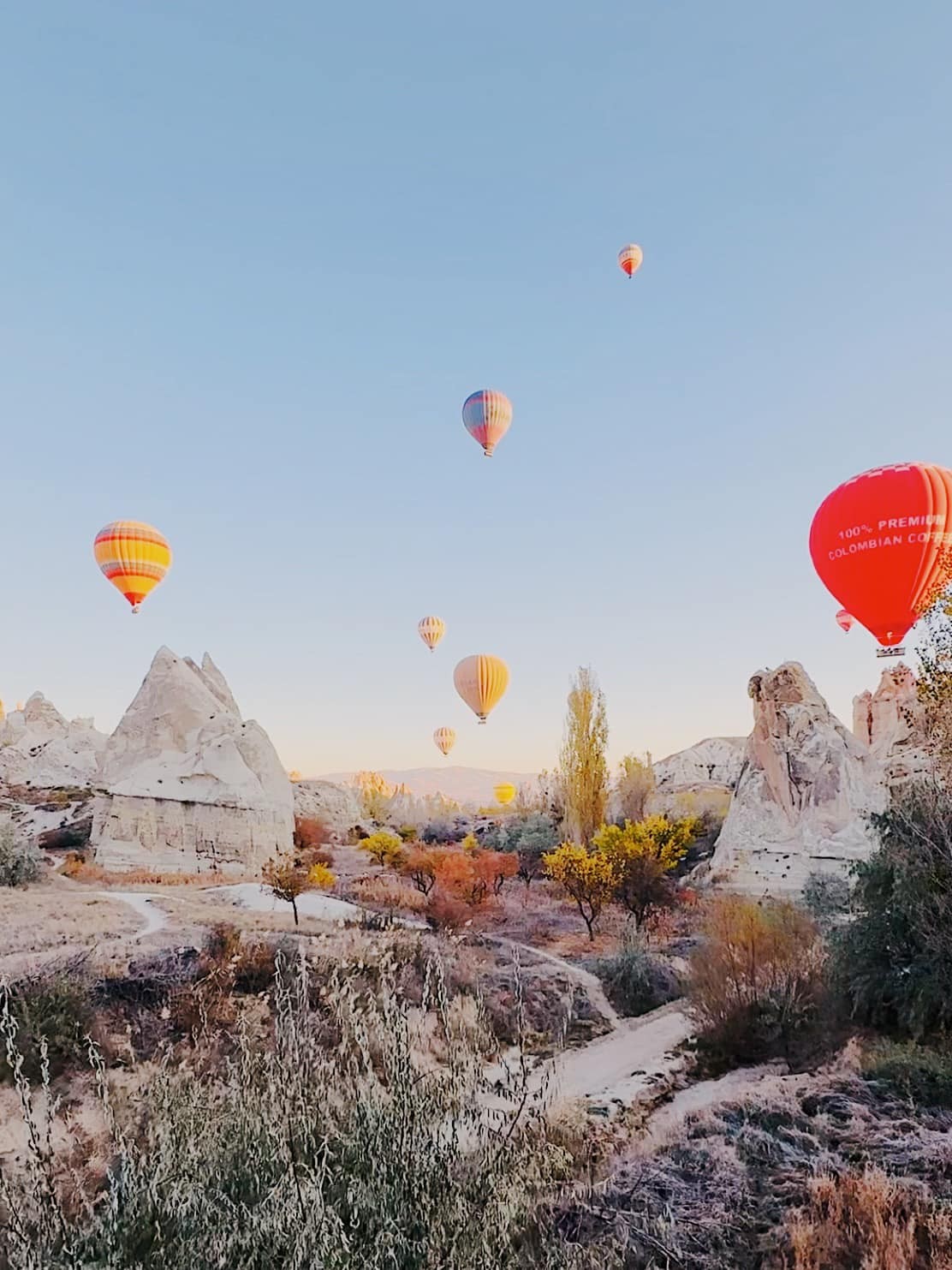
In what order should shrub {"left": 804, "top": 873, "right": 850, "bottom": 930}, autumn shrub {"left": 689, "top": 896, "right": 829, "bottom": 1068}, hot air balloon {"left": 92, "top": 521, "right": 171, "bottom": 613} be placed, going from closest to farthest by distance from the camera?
autumn shrub {"left": 689, "top": 896, "right": 829, "bottom": 1068}, shrub {"left": 804, "top": 873, "right": 850, "bottom": 930}, hot air balloon {"left": 92, "top": 521, "right": 171, "bottom": 613}

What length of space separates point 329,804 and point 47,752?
699 inches

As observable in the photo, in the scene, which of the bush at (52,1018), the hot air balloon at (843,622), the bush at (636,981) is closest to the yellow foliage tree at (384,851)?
the bush at (636,981)

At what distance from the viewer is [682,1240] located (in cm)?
445

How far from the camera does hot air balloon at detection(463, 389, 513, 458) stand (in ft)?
83.5

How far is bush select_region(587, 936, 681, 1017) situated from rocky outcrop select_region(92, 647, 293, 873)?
51.4ft

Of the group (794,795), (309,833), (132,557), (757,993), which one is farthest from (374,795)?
(757,993)

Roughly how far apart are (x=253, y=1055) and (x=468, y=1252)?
182 cm

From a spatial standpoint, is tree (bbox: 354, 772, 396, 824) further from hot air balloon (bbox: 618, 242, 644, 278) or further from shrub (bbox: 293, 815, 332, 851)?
hot air balloon (bbox: 618, 242, 644, 278)

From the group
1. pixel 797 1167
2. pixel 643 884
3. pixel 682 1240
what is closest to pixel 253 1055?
pixel 682 1240

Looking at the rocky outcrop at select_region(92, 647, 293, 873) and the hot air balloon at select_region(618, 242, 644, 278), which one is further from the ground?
the hot air balloon at select_region(618, 242, 644, 278)

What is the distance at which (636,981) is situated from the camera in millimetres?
13352

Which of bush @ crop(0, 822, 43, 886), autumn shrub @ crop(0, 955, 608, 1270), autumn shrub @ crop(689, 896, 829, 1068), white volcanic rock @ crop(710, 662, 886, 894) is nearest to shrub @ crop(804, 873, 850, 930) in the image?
white volcanic rock @ crop(710, 662, 886, 894)

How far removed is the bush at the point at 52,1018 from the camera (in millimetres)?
8023

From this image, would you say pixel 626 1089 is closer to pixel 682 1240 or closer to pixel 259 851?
pixel 682 1240
